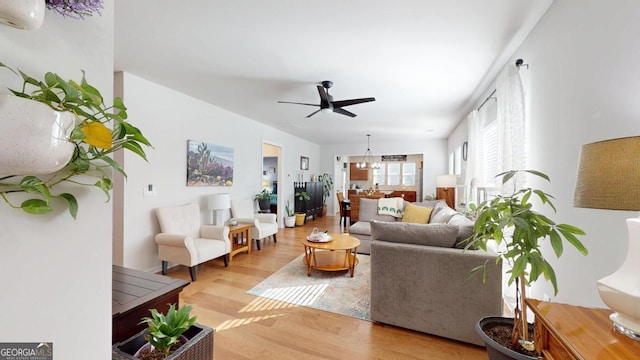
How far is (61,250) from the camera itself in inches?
25.4

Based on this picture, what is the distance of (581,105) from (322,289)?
8.85ft

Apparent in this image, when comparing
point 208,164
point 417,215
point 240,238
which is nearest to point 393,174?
→ point 417,215

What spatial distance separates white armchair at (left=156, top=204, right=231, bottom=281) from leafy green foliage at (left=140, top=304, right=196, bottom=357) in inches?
78.7

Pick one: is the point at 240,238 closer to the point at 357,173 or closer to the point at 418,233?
the point at 418,233

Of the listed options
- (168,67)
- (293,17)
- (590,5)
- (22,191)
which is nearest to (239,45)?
(293,17)

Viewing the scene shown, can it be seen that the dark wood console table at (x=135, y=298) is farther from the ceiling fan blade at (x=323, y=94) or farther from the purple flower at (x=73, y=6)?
the ceiling fan blade at (x=323, y=94)

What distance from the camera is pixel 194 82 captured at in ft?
10.8

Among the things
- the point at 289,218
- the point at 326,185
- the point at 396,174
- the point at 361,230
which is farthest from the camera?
the point at 396,174

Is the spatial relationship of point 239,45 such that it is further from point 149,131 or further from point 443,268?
point 443,268

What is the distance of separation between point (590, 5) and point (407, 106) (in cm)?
286

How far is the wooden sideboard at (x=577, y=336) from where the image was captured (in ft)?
2.48

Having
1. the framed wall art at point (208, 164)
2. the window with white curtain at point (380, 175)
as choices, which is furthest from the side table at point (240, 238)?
the window with white curtain at point (380, 175)

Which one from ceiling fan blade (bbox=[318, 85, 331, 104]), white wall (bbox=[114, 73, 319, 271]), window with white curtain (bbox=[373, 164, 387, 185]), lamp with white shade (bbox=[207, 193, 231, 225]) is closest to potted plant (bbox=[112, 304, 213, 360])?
white wall (bbox=[114, 73, 319, 271])

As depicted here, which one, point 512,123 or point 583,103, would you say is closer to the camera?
point 583,103
